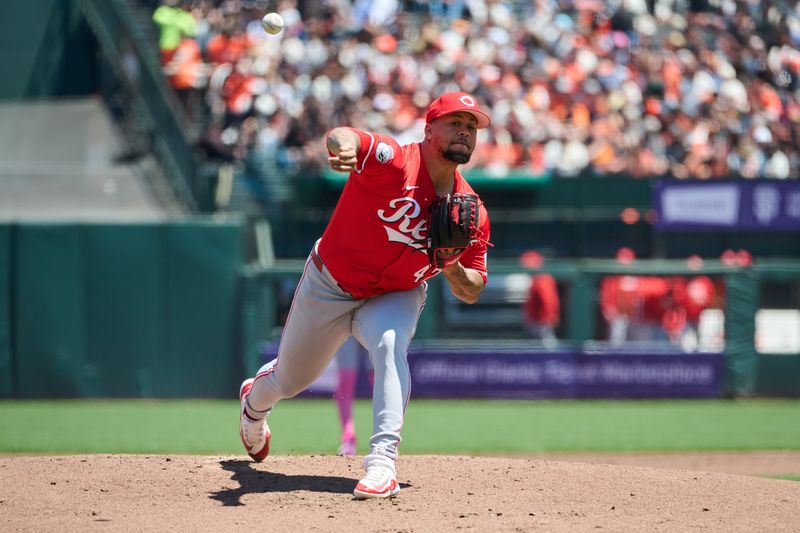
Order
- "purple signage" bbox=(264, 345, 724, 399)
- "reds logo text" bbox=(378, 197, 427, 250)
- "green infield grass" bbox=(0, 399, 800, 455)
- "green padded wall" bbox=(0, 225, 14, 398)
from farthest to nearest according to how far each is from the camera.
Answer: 1. "purple signage" bbox=(264, 345, 724, 399)
2. "green padded wall" bbox=(0, 225, 14, 398)
3. "green infield grass" bbox=(0, 399, 800, 455)
4. "reds logo text" bbox=(378, 197, 427, 250)

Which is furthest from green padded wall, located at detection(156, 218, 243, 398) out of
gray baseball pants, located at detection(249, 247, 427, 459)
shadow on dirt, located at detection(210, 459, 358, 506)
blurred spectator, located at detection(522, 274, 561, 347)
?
gray baseball pants, located at detection(249, 247, 427, 459)

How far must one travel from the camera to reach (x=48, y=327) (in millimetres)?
12125

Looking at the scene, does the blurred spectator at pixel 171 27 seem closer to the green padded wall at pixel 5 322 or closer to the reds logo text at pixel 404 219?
the green padded wall at pixel 5 322

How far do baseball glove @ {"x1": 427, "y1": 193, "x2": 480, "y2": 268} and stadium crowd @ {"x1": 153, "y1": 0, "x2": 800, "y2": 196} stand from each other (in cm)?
921

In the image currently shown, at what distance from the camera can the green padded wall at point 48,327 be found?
1212 cm

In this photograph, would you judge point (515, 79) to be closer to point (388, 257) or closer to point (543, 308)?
point (543, 308)

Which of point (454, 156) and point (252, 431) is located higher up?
point (454, 156)

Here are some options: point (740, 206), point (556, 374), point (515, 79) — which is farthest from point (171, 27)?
point (740, 206)

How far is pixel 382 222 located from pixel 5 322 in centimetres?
792

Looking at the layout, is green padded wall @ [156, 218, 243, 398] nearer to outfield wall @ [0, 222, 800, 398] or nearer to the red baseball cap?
outfield wall @ [0, 222, 800, 398]

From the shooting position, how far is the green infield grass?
916 cm

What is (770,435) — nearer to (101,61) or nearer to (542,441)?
(542,441)

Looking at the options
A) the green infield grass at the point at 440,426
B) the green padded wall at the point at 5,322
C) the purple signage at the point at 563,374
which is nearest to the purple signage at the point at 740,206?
the purple signage at the point at 563,374

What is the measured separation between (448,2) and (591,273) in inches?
255
